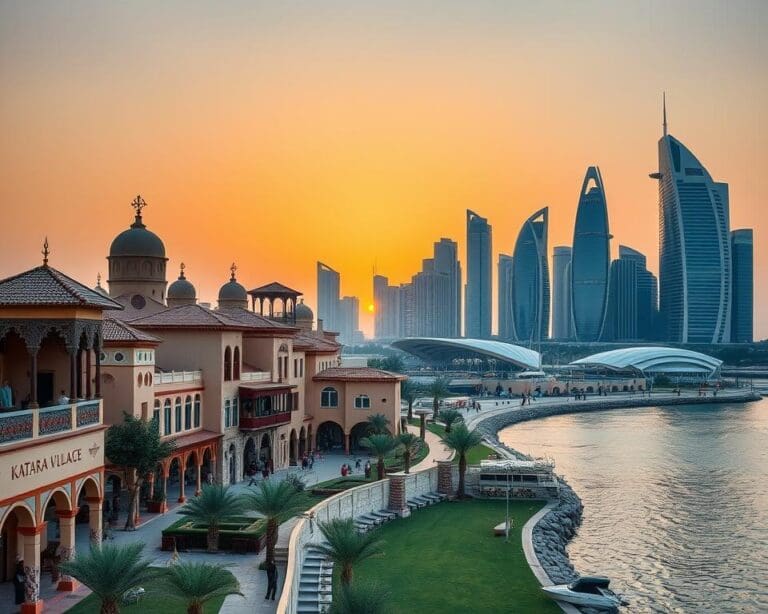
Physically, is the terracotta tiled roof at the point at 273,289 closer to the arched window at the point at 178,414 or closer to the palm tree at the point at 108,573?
the arched window at the point at 178,414

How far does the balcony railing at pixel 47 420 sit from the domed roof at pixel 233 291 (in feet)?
154

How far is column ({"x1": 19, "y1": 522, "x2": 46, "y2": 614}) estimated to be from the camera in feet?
74.6

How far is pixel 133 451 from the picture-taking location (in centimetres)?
3428

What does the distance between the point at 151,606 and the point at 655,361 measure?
14941 centimetres

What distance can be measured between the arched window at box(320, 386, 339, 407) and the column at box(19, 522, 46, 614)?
38.7m

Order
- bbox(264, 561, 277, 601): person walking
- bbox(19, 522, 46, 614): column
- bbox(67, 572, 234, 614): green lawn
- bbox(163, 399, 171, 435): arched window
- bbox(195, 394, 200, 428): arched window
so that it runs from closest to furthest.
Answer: bbox(19, 522, 46, 614): column → bbox(67, 572, 234, 614): green lawn → bbox(264, 561, 277, 601): person walking → bbox(163, 399, 171, 435): arched window → bbox(195, 394, 200, 428): arched window

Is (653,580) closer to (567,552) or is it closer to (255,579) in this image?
(567,552)

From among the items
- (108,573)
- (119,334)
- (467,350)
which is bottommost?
(108,573)

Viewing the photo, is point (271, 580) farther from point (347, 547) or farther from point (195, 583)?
point (195, 583)

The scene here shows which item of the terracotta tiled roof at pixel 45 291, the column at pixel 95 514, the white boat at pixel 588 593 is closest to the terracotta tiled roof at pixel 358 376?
the white boat at pixel 588 593

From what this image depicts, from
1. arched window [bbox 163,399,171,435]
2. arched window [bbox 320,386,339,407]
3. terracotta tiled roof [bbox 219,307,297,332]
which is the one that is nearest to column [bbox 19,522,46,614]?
arched window [bbox 163,399,171,435]

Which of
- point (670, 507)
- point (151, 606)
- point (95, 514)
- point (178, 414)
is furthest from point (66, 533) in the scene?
point (670, 507)

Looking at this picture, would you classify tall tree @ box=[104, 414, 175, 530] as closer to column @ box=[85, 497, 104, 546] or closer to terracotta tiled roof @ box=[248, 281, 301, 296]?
column @ box=[85, 497, 104, 546]

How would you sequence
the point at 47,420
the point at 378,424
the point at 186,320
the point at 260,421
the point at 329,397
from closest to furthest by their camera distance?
the point at 47,420 < the point at 186,320 < the point at 260,421 < the point at 378,424 < the point at 329,397
